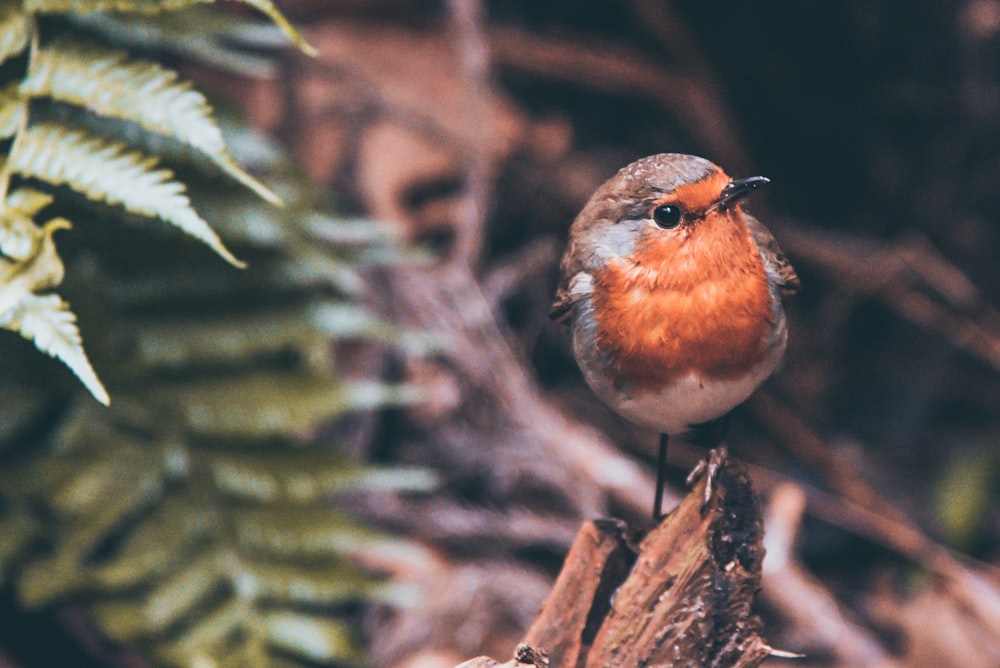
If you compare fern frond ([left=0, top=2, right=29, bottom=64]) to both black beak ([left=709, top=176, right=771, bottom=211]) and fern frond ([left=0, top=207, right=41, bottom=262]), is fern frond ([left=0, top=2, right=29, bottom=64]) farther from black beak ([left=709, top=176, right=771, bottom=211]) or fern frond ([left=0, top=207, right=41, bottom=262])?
black beak ([left=709, top=176, right=771, bottom=211])

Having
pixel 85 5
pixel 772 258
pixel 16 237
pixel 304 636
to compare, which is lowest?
pixel 304 636

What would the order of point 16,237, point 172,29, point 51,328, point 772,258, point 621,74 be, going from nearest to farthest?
point 772,258, point 51,328, point 16,237, point 172,29, point 621,74

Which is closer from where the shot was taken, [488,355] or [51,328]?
[51,328]

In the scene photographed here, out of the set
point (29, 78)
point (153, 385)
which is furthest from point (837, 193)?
point (29, 78)

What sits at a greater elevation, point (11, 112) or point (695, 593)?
point (11, 112)

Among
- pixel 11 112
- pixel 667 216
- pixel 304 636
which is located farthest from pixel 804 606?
pixel 11 112

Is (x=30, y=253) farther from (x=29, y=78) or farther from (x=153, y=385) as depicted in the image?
(x=153, y=385)

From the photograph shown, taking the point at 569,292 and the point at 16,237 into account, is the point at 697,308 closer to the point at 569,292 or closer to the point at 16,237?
the point at 569,292
